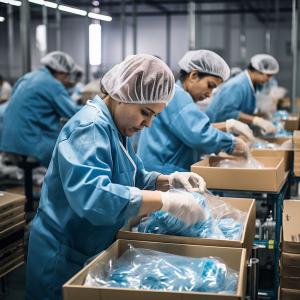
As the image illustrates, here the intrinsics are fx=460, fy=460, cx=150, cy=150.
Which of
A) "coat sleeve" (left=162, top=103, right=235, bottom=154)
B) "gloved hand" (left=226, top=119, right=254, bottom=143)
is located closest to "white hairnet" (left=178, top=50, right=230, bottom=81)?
"coat sleeve" (left=162, top=103, right=235, bottom=154)

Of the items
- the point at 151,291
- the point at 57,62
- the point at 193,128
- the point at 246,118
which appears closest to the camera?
the point at 151,291

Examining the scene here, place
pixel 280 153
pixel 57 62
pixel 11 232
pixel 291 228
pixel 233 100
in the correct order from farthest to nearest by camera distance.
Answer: pixel 57 62 → pixel 233 100 → pixel 280 153 → pixel 11 232 → pixel 291 228

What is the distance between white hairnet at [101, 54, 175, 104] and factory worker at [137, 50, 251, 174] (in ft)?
3.19

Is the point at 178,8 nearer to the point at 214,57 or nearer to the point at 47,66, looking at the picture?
the point at 47,66

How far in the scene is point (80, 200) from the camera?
1.34m

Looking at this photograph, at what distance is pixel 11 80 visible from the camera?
10.3m

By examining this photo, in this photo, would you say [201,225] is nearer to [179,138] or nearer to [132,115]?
[132,115]

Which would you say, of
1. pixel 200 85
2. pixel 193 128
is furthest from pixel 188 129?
pixel 200 85

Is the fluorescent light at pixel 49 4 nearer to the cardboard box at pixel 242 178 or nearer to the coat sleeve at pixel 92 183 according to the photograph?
the cardboard box at pixel 242 178

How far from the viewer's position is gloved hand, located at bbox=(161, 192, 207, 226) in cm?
144

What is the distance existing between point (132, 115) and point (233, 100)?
2.58 meters

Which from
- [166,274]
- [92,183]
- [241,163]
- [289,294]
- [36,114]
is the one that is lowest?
[289,294]

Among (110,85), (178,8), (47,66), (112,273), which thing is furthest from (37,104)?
(178,8)

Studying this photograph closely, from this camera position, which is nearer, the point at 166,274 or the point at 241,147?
the point at 166,274
